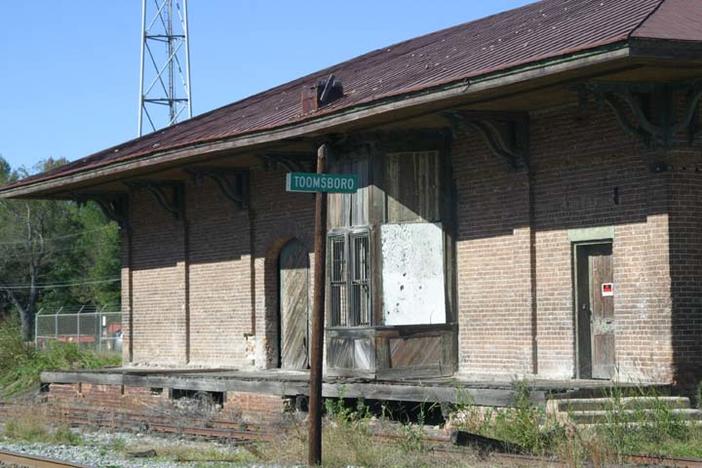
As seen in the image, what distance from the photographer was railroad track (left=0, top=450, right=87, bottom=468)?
477 inches

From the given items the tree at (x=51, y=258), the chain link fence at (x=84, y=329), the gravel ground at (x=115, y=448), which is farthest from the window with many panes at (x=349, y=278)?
the tree at (x=51, y=258)

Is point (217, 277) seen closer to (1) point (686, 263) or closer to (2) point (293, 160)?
(2) point (293, 160)

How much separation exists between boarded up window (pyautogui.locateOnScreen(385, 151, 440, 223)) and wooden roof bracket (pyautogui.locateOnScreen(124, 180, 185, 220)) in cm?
747

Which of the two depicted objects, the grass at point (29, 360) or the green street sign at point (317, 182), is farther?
the grass at point (29, 360)

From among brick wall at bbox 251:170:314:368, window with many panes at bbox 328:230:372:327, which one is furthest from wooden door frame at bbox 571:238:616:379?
brick wall at bbox 251:170:314:368

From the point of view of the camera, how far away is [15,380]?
26.9m

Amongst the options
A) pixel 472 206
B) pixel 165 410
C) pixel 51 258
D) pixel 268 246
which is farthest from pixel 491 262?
pixel 51 258

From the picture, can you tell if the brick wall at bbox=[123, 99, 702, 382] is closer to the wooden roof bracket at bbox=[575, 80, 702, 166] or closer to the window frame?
the wooden roof bracket at bbox=[575, 80, 702, 166]

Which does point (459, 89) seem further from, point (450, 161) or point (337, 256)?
point (337, 256)

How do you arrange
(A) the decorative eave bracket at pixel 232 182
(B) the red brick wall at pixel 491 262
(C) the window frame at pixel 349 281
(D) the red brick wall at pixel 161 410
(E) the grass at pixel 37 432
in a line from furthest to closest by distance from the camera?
1. (A) the decorative eave bracket at pixel 232 182
2. (C) the window frame at pixel 349 281
3. (D) the red brick wall at pixel 161 410
4. (B) the red brick wall at pixel 491 262
5. (E) the grass at pixel 37 432

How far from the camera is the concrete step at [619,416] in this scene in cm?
1231

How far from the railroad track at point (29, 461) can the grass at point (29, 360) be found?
13.2 m

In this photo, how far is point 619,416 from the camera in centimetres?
1231

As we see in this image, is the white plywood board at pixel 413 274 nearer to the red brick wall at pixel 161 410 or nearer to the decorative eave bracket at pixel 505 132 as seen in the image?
the decorative eave bracket at pixel 505 132
